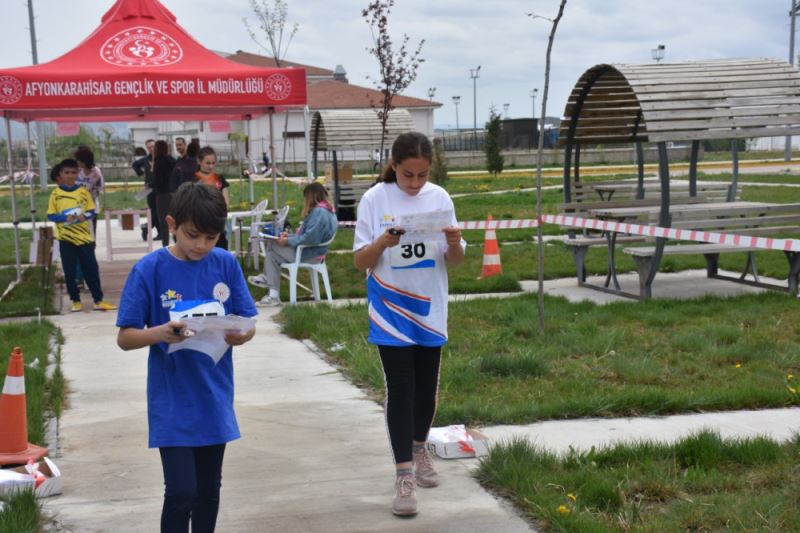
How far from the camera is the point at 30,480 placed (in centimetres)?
513

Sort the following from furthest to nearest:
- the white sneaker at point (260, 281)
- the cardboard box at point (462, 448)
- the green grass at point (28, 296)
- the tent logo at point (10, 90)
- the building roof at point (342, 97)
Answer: the building roof at point (342, 97) → the white sneaker at point (260, 281) → the tent logo at point (10, 90) → the green grass at point (28, 296) → the cardboard box at point (462, 448)

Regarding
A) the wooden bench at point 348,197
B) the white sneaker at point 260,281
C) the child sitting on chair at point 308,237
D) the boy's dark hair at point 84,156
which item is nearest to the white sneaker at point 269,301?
the child sitting on chair at point 308,237

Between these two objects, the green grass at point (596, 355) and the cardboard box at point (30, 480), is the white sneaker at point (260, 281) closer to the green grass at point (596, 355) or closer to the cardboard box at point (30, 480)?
the green grass at point (596, 355)

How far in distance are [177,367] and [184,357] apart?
0.04 metres

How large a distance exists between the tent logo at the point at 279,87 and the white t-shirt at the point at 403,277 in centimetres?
805

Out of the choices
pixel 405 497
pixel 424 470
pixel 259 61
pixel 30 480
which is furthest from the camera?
pixel 259 61

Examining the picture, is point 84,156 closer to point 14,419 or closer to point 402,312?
point 14,419

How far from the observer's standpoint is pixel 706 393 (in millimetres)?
6844

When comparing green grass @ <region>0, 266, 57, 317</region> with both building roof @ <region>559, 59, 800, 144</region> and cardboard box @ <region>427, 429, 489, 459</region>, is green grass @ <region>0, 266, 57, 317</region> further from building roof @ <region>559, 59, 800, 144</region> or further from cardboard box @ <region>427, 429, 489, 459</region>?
cardboard box @ <region>427, 429, 489, 459</region>

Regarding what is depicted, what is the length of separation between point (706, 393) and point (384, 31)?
12.2m

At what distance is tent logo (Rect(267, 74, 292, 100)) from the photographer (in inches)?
502

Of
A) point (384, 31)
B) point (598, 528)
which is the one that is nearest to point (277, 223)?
point (384, 31)

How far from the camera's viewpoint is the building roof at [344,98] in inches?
2726

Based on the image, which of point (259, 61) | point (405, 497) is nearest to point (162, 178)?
point (405, 497)
